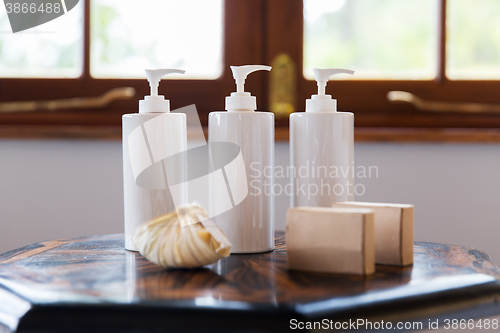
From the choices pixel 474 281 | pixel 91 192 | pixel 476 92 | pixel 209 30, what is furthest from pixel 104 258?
pixel 476 92

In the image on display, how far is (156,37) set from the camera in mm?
1172

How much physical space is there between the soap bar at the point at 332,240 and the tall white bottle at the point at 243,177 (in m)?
0.10

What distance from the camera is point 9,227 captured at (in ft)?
3.63

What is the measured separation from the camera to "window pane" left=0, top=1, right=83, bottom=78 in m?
1.16

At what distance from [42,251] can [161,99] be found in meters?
0.24

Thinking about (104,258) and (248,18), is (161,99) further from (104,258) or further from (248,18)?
(248,18)

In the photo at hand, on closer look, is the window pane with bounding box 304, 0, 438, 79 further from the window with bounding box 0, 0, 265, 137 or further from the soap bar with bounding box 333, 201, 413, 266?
the soap bar with bounding box 333, 201, 413, 266

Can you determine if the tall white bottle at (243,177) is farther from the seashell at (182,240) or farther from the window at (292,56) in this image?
the window at (292,56)

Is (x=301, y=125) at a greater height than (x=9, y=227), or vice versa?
(x=301, y=125)

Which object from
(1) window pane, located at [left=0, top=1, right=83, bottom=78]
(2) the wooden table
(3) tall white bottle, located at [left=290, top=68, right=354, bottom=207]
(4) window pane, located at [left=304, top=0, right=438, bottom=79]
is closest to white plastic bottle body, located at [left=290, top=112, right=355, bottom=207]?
(3) tall white bottle, located at [left=290, top=68, right=354, bottom=207]

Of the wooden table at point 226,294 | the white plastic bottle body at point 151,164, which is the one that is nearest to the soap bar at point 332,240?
the wooden table at point 226,294

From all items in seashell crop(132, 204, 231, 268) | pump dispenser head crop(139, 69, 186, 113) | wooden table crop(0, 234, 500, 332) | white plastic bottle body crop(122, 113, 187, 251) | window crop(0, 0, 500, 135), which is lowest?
wooden table crop(0, 234, 500, 332)

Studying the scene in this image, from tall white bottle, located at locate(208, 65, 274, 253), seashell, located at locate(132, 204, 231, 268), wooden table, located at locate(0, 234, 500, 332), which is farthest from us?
tall white bottle, located at locate(208, 65, 274, 253)

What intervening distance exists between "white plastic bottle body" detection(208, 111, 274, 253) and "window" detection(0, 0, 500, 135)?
555 mm
